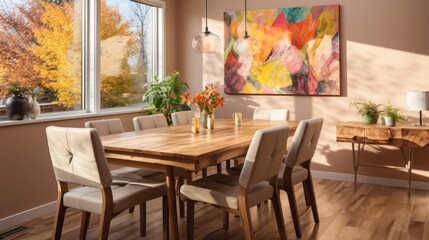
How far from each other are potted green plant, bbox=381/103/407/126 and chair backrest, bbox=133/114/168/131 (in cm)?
246

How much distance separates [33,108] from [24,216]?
97 centimetres

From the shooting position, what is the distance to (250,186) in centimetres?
273

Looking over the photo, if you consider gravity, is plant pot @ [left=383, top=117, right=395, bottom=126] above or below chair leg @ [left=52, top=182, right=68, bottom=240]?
above

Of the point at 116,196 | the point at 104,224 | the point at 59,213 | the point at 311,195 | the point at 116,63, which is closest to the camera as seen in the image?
the point at 104,224

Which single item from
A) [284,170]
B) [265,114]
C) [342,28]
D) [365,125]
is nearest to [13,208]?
[284,170]

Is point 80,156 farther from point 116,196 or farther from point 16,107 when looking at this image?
point 16,107

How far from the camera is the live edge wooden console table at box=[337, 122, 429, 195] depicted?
4250 mm

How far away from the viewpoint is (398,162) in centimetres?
482

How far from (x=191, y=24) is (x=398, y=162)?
11.1 ft

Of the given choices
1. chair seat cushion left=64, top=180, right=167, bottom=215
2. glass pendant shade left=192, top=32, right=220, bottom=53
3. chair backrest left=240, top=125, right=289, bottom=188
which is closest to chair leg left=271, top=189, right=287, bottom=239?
chair backrest left=240, top=125, right=289, bottom=188

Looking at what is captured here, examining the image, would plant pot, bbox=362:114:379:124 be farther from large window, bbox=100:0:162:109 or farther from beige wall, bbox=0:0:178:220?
beige wall, bbox=0:0:178:220

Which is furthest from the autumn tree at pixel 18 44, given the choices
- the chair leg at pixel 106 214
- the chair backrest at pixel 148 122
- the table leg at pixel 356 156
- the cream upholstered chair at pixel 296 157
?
the table leg at pixel 356 156

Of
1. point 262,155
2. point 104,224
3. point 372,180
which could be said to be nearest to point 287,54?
point 372,180

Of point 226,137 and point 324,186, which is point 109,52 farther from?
point 324,186
